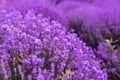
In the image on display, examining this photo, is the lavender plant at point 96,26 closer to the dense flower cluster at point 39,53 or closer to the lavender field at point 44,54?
the lavender field at point 44,54

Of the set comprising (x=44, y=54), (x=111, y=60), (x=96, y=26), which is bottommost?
(x=111, y=60)

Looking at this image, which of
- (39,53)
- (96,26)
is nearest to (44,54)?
(39,53)

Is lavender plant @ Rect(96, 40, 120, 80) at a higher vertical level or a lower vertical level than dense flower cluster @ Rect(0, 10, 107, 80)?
lower

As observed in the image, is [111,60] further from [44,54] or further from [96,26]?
[44,54]

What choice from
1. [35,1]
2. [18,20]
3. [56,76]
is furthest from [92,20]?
[56,76]

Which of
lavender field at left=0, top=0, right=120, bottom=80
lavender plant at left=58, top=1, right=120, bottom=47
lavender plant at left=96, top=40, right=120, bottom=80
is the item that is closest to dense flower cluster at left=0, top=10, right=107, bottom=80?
lavender field at left=0, top=0, right=120, bottom=80

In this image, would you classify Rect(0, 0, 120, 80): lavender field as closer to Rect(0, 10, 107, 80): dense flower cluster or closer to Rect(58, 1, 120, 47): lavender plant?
Rect(0, 10, 107, 80): dense flower cluster

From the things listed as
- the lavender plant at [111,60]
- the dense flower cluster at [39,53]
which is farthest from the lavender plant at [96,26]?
the dense flower cluster at [39,53]

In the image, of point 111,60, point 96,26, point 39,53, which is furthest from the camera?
point 96,26

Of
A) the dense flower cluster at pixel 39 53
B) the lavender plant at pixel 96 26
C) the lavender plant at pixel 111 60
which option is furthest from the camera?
the lavender plant at pixel 96 26
